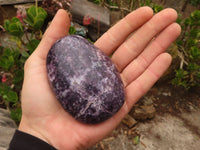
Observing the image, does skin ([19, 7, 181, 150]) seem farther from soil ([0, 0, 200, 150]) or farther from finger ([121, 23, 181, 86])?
soil ([0, 0, 200, 150])

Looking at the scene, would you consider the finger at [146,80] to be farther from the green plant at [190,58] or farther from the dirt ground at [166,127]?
the green plant at [190,58]

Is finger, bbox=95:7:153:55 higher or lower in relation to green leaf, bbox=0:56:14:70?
higher

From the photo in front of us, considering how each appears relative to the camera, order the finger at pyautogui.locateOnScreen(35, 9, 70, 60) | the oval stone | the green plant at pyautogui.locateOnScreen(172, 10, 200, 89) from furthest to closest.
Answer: the green plant at pyautogui.locateOnScreen(172, 10, 200, 89) → the finger at pyautogui.locateOnScreen(35, 9, 70, 60) → the oval stone

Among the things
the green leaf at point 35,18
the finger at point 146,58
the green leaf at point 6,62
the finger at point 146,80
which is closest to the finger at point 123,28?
the finger at point 146,58

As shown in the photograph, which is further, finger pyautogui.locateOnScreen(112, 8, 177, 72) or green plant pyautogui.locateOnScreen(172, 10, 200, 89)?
green plant pyautogui.locateOnScreen(172, 10, 200, 89)

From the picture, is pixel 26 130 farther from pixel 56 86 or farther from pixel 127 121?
pixel 127 121

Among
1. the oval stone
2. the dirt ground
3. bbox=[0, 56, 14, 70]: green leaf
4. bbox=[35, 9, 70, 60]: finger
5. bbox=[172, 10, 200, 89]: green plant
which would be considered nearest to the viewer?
the oval stone

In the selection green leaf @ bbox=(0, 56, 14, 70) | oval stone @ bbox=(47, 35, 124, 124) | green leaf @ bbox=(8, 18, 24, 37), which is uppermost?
green leaf @ bbox=(8, 18, 24, 37)

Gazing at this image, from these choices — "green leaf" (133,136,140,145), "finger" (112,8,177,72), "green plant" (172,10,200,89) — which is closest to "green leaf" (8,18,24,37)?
"finger" (112,8,177,72)
